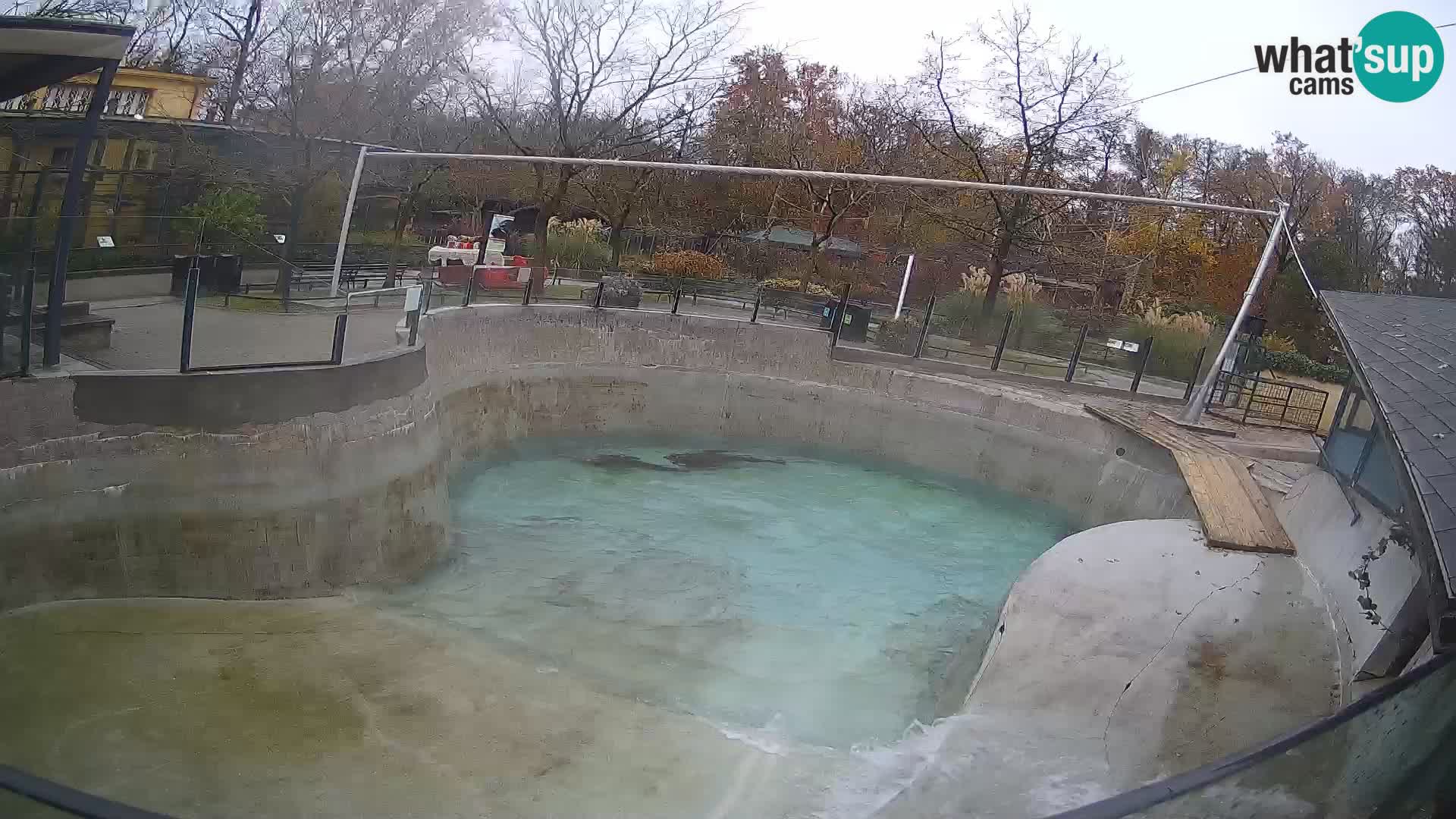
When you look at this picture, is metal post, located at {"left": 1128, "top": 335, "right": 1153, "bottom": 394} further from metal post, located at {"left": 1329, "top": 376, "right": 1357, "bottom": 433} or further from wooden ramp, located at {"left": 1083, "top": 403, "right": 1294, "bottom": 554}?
metal post, located at {"left": 1329, "top": 376, "right": 1357, "bottom": 433}

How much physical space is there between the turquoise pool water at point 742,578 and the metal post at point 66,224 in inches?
150

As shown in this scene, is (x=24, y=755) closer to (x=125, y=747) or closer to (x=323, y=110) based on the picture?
(x=125, y=747)

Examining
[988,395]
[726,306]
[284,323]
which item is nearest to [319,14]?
[726,306]

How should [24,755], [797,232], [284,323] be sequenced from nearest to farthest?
[24,755]
[284,323]
[797,232]

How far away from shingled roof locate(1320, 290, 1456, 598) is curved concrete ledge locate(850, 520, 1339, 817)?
6.61 feet

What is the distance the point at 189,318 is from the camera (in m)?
9.62

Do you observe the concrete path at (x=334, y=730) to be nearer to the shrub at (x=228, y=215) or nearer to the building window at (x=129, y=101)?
the shrub at (x=228, y=215)

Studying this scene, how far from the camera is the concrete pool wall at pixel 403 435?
8.77 m

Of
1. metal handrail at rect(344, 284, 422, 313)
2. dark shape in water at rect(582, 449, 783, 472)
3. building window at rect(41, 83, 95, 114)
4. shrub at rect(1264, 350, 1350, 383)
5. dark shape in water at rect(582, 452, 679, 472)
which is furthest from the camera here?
shrub at rect(1264, 350, 1350, 383)

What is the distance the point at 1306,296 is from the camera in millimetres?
28734

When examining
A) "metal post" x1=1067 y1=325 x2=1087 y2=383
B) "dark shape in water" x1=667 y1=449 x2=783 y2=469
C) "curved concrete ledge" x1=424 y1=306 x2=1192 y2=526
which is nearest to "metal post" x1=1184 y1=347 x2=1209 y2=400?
"metal post" x1=1067 y1=325 x2=1087 y2=383

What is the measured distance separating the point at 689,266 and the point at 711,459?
7.82 m

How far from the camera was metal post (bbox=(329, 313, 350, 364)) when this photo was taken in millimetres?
10875

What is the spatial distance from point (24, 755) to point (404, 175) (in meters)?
20.8
